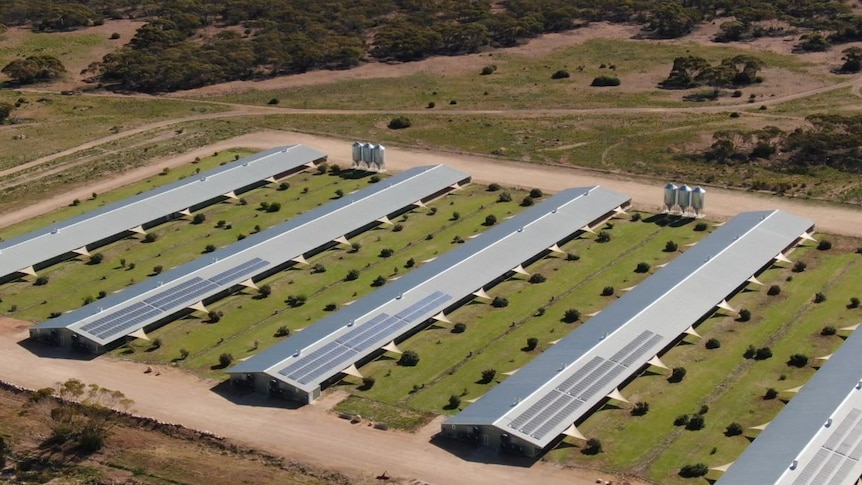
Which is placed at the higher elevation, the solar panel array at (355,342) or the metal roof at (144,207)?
the metal roof at (144,207)

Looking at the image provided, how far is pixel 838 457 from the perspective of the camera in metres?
81.1

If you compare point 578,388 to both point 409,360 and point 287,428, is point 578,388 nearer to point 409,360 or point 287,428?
point 409,360

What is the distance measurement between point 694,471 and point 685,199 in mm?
60632

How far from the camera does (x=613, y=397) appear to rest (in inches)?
3688

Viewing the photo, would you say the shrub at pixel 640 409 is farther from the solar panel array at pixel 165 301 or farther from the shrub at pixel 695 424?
the solar panel array at pixel 165 301

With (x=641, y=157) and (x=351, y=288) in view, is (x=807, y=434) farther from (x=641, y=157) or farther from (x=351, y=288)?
(x=641, y=157)

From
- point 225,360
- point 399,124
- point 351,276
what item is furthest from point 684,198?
point 225,360

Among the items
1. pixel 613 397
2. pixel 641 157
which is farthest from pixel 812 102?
pixel 613 397

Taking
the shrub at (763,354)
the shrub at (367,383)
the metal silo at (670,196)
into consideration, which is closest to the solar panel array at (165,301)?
the shrub at (367,383)

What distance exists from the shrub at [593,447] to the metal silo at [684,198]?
57.7m

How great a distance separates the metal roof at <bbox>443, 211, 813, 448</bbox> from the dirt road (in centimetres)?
860

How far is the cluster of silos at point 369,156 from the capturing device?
517 feet

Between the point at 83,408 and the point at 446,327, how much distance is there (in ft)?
117

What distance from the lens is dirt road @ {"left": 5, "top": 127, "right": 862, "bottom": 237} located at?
140 meters
